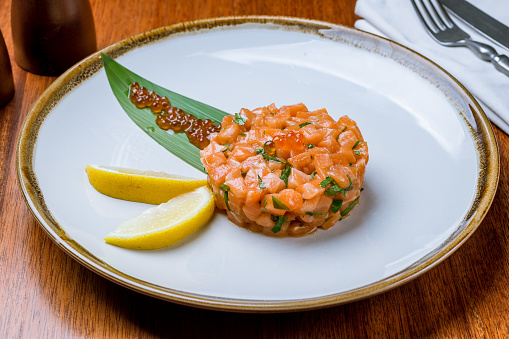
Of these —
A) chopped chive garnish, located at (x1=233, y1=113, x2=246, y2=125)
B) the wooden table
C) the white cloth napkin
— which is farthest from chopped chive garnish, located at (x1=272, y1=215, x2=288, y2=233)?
the white cloth napkin

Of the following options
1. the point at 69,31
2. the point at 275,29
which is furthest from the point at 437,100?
the point at 69,31

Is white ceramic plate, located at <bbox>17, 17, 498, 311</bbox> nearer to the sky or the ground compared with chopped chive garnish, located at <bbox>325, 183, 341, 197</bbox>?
nearer to the ground

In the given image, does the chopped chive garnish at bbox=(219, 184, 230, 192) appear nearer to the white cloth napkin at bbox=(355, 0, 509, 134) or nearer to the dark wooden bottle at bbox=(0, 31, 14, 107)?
the dark wooden bottle at bbox=(0, 31, 14, 107)

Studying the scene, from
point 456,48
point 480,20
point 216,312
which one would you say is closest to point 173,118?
point 216,312

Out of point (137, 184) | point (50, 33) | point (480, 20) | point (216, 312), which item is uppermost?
point (480, 20)

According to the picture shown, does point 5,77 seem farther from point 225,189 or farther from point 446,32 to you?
point 446,32

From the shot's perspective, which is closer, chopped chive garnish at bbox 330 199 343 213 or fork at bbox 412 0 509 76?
chopped chive garnish at bbox 330 199 343 213

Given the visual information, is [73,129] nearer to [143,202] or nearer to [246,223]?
[143,202]
